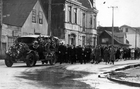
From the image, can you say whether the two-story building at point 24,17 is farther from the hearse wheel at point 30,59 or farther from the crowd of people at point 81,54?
the hearse wheel at point 30,59

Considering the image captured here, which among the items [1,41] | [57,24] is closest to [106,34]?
[57,24]

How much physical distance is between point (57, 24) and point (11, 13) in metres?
7.48

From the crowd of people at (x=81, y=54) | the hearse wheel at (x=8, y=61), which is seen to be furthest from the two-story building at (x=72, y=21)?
the hearse wheel at (x=8, y=61)

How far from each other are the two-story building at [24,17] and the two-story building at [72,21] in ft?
7.46

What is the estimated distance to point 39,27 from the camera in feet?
146

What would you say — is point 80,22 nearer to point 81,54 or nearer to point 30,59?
point 81,54

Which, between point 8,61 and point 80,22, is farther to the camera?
point 80,22

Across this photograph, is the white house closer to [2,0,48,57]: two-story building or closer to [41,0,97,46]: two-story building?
[41,0,97,46]: two-story building

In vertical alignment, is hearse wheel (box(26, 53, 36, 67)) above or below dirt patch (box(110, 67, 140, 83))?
above

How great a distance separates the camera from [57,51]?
2791 cm

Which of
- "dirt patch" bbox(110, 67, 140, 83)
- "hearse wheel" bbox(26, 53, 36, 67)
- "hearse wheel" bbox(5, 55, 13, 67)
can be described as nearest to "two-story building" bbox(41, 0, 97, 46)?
"hearse wheel" bbox(26, 53, 36, 67)

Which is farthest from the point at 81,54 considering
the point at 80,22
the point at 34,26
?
the point at 80,22

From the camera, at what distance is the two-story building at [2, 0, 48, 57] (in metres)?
39.9

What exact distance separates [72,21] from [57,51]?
2138cm
